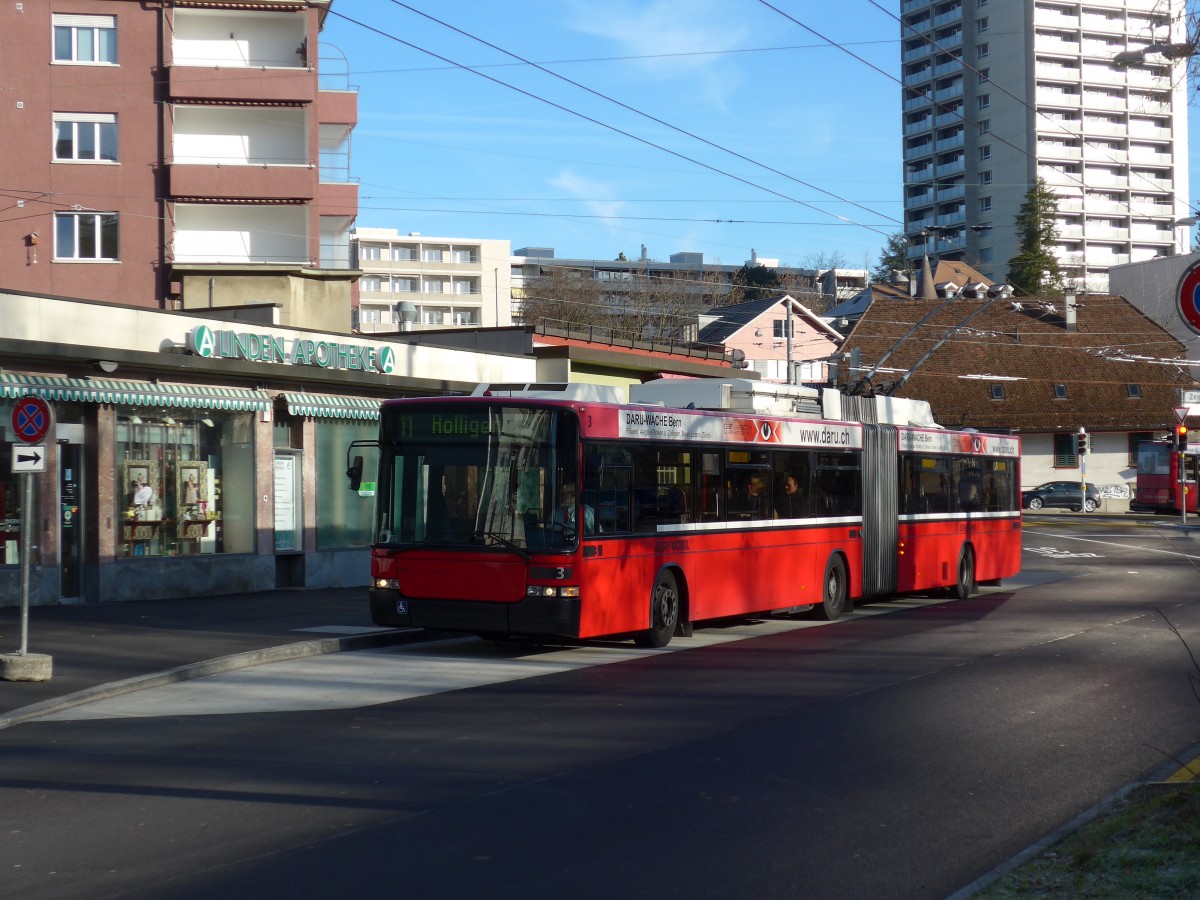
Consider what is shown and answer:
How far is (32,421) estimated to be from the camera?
47.0 feet

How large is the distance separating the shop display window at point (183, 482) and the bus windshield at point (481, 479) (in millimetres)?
7726

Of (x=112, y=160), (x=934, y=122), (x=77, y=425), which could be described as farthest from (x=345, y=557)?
(x=934, y=122)

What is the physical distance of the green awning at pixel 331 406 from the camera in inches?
972

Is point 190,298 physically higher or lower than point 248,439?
higher

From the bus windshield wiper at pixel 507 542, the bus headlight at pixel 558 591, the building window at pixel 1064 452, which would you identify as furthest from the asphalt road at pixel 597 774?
the building window at pixel 1064 452

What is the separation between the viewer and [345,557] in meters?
26.1

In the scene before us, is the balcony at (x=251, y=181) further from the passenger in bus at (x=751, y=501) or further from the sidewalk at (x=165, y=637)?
the passenger in bus at (x=751, y=501)

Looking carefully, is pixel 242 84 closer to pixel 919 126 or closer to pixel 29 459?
pixel 29 459

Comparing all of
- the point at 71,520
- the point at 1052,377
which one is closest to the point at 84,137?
the point at 71,520

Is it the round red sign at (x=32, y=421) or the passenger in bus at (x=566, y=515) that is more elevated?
the round red sign at (x=32, y=421)

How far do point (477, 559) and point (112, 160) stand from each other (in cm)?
2610

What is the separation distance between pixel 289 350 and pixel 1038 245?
9588 cm

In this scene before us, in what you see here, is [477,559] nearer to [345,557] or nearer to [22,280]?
[345,557]

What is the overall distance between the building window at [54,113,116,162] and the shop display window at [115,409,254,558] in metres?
16.0
